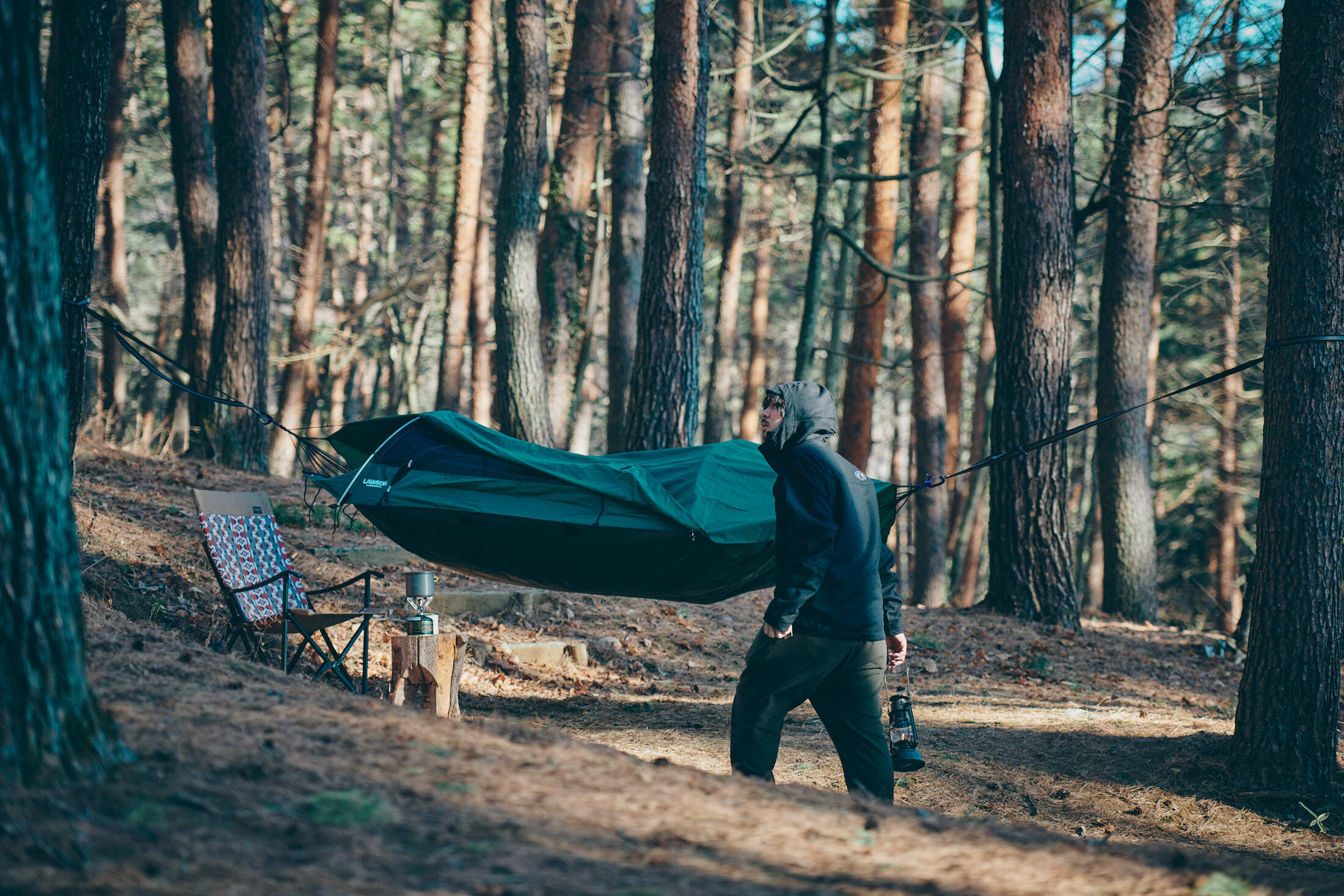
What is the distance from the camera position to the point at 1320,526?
432 centimetres

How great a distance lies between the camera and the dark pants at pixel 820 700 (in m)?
3.31

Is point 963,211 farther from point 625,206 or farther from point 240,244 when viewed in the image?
point 240,244

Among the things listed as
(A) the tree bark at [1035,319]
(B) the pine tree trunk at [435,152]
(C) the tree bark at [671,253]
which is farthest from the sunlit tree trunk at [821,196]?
(B) the pine tree trunk at [435,152]

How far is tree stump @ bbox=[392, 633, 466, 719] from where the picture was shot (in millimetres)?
4512

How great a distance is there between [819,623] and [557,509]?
5.41 feet

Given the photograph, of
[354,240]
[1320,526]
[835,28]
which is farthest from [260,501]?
[354,240]

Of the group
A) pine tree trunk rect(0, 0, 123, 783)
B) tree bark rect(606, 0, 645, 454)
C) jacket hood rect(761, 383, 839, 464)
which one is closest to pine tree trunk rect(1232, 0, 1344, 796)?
jacket hood rect(761, 383, 839, 464)

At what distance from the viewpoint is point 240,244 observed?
9.02 meters

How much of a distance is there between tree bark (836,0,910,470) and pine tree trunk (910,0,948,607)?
329 mm

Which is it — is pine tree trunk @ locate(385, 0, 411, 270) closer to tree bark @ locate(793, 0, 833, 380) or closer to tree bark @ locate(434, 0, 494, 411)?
tree bark @ locate(434, 0, 494, 411)

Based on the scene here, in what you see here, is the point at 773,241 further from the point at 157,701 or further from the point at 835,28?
the point at 157,701

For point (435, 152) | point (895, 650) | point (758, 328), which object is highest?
point (435, 152)

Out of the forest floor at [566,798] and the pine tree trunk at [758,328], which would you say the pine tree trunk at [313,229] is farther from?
the forest floor at [566,798]

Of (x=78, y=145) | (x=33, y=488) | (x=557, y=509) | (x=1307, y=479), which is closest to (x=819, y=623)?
(x=557, y=509)
